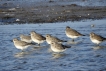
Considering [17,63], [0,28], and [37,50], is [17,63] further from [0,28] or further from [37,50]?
[0,28]

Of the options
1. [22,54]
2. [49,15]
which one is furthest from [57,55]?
[49,15]

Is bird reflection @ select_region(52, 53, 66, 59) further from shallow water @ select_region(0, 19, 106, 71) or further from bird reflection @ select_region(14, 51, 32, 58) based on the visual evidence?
bird reflection @ select_region(14, 51, 32, 58)

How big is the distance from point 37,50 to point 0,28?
8.24m

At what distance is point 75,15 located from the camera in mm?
30297

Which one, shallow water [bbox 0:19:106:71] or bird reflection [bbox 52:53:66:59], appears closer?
shallow water [bbox 0:19:106:71]

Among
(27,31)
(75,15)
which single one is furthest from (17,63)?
(75,15)

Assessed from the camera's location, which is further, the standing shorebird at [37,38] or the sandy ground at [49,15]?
the sandy ground at [49,15]

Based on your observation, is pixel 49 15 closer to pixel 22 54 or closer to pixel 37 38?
pixel 37 38

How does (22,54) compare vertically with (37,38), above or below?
below

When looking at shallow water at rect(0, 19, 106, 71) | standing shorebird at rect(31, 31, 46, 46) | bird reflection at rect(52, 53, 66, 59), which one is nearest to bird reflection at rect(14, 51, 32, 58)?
shallow water at rect(0, 19, 106, 71)

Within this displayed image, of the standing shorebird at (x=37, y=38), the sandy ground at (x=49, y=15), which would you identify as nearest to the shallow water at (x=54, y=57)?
the standing shorebird at (x=37, y=38)

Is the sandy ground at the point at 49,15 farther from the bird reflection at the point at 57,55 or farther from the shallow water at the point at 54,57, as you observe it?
the bird reflection at the point at 57,55

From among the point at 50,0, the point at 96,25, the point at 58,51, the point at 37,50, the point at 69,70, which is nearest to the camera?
the point at 69,70

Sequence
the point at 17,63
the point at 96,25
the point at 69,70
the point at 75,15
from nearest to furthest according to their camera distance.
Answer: the point at 69,70, the point at 17,63, the point at 96,25, the point at 75,15
